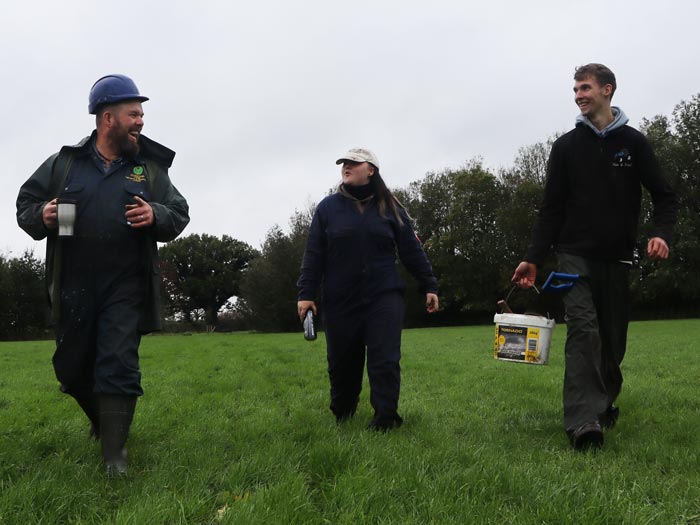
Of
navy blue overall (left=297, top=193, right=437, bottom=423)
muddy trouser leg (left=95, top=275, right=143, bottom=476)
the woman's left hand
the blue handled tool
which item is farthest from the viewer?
the woman's left hand

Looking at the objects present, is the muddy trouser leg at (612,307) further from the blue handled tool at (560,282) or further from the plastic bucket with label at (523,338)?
the plastic bucket with label at (523,338)

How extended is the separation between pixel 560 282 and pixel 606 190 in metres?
0.76

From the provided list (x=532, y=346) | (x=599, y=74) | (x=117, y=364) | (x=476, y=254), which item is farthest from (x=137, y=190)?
(x=476, y=254)

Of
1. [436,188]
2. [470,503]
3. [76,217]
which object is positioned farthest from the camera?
[436,188]

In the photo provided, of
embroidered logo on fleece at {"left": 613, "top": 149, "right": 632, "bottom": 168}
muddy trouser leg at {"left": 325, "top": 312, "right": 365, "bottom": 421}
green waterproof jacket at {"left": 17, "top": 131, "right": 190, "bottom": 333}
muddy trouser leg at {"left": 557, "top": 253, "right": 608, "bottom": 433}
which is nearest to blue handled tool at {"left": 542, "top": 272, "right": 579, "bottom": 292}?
muddy trouser leg at {"left": 557, "top": 253, "right": 608, "bottom": 433}

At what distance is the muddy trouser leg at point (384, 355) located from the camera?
4.66 meters

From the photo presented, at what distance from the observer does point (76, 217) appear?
11.8 ft

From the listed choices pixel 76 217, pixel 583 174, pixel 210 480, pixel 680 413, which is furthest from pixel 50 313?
pixel 680 413

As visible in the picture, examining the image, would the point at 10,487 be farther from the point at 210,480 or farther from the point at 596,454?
the point at 596,454

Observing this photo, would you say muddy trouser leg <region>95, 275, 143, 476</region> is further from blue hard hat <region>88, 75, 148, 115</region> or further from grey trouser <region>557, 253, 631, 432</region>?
grey trouser <region>557, 253, 631, 432</region>

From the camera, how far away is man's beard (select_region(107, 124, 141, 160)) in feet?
12.8

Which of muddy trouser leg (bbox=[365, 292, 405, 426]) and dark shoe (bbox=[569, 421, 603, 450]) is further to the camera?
muddy trouser leg (bbox=[365, 292, 405, 426])

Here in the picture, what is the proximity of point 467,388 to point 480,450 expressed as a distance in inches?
153

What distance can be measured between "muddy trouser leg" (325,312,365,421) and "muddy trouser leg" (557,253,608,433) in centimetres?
163
